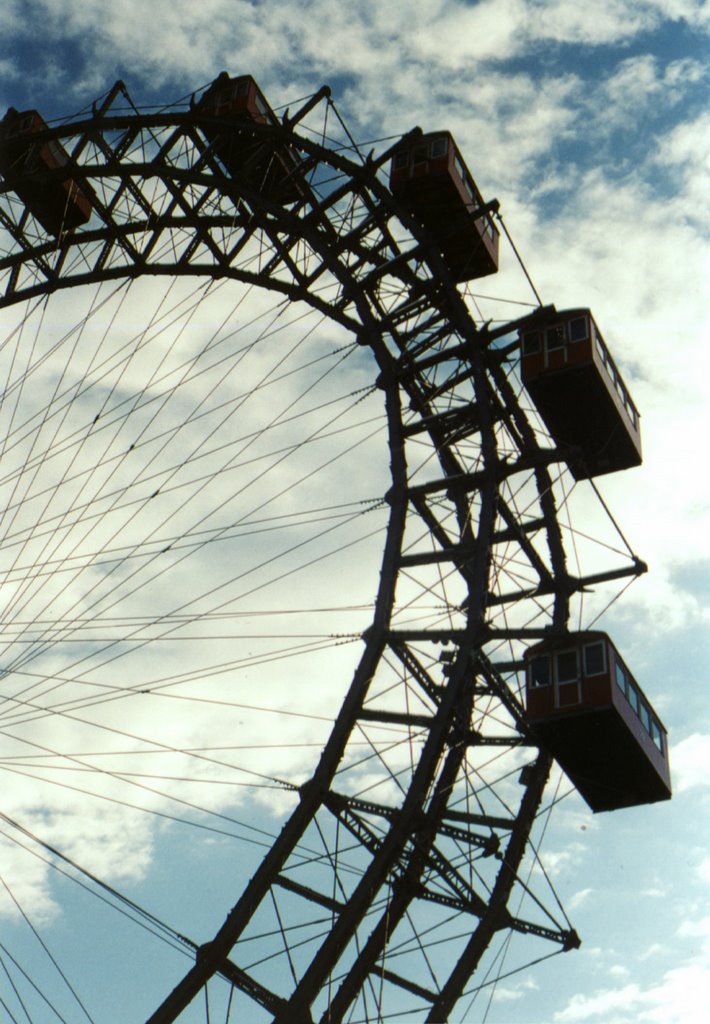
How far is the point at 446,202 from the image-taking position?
31.8 meters

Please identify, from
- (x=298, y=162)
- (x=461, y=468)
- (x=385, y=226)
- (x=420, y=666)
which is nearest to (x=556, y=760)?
(x=420, y=666)

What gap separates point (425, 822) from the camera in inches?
998

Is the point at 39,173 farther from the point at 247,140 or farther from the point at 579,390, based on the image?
the point at 579,390

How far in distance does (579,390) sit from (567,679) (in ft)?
21.2

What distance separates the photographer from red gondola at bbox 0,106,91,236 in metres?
33.9

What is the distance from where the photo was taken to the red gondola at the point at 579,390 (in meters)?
30.0

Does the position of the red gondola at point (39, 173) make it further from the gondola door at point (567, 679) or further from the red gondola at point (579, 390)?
the gondola door at point (567, 679)

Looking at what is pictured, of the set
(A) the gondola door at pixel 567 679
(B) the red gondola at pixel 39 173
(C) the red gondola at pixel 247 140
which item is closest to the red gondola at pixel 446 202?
(C) the red gondola at pixel 247 140

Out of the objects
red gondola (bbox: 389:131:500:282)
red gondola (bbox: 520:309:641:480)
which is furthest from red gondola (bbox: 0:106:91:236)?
red gondola (bbox: 520:309:641:480)

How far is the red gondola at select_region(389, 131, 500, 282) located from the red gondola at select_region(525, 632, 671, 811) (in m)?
9.14

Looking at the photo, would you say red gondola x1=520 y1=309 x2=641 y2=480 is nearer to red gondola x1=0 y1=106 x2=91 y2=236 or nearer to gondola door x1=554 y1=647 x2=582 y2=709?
gondola door x1=554 y1=647 x2=582 y2=709

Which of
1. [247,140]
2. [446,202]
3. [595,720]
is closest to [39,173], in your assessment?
[247,140]

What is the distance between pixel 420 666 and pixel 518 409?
6575 millimetres

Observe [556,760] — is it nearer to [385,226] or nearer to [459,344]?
[459,344]
